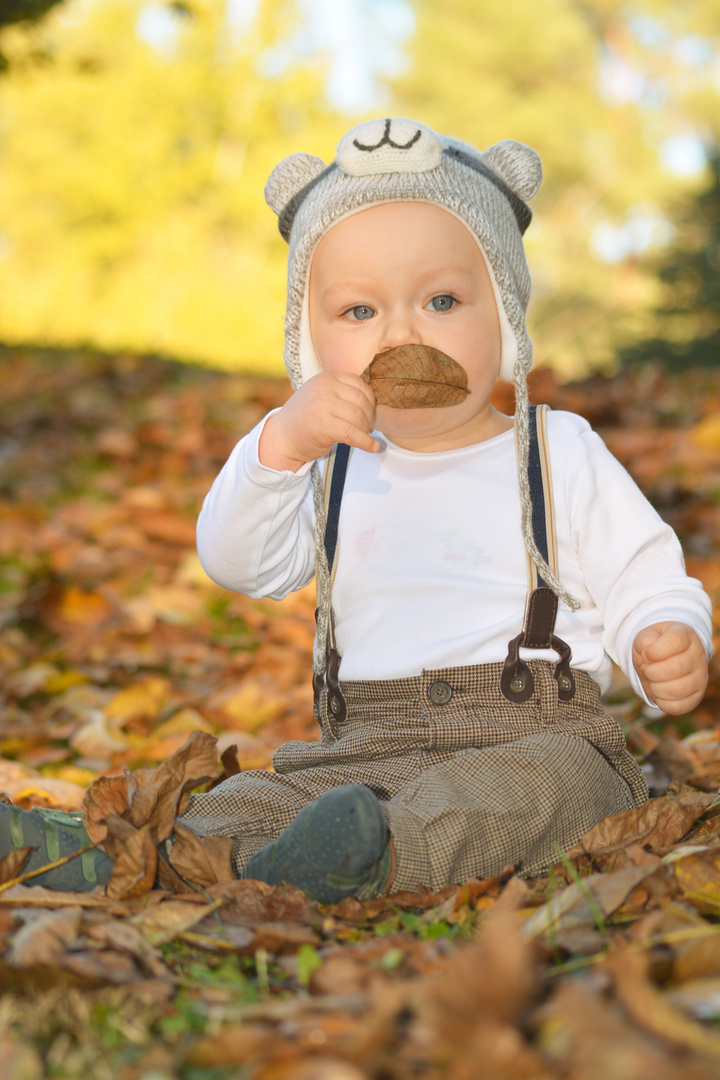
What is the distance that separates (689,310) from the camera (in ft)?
29.5

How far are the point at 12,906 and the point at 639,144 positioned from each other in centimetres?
2697

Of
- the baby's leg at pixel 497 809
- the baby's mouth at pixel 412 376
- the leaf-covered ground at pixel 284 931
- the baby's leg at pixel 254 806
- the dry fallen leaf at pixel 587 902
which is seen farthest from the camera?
the baby's mouth at pixel 412 376

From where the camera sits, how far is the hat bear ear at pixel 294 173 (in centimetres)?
224

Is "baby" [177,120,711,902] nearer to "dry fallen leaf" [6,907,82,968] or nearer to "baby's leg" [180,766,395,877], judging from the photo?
"baby's leg" [180,766,395,877]

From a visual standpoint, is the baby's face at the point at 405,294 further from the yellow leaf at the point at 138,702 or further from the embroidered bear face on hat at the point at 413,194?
the yellow leaf at the point at 138,702

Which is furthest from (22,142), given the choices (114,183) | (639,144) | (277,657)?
(277,657)

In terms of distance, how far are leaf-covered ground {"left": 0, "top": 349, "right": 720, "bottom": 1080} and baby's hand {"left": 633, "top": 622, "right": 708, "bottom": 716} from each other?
7.4 inches

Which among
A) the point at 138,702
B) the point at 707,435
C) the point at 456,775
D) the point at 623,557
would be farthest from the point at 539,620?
the point at 707,435

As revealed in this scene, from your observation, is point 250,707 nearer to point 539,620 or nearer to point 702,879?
point 539,620

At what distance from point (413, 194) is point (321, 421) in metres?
0.52

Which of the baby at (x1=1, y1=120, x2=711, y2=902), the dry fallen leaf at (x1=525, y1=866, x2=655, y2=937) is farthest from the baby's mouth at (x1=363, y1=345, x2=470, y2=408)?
the dry fallen leaf at (x1=525, y1=866, x2=655, y2=937)

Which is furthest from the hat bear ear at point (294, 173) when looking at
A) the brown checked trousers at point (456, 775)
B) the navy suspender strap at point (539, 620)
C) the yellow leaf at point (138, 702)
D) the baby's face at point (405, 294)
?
the yellow leaf at point (138, 702)

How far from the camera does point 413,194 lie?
78.6 inches

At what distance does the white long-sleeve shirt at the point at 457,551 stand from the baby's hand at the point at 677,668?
79 mm
